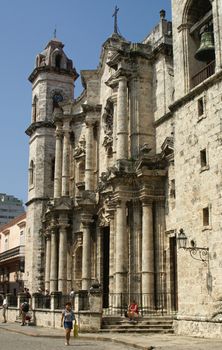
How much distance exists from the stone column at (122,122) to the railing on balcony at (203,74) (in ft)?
22.7

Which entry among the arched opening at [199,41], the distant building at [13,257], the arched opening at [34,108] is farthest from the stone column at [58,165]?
the arched opening at [199,41]

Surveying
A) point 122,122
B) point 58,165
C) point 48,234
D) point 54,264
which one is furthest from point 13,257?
point 122,122

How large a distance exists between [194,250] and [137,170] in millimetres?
7387

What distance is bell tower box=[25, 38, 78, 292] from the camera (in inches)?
1474

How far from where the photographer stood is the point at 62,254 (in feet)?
106

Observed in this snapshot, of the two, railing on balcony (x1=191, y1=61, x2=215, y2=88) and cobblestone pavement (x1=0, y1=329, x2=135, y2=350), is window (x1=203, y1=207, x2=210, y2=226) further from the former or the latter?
railing on balcony (x1=191, y1=61, x2=215, y2=88)

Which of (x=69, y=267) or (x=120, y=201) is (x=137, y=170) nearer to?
(x=120, y=201)

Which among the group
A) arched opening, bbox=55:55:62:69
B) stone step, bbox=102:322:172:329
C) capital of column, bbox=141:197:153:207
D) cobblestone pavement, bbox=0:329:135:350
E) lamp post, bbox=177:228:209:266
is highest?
arched opening, bbox=55:55:62:69

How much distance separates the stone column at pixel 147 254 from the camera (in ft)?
77.4

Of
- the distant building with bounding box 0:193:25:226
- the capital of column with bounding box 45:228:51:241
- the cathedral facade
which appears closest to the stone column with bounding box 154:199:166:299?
the cathedral facade

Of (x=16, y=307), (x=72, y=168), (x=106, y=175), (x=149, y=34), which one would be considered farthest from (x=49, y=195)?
(x=149, y=34)

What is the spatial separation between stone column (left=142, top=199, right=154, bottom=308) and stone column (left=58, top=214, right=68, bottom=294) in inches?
355

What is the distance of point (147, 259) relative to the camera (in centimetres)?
2377

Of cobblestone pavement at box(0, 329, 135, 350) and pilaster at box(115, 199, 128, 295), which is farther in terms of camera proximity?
pilaster at box(115, 199, 128, 295)
